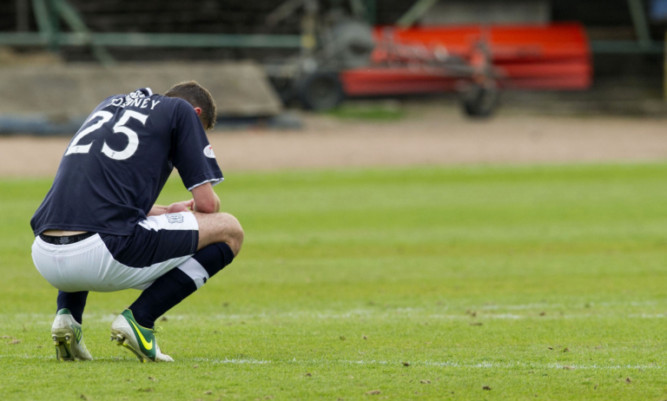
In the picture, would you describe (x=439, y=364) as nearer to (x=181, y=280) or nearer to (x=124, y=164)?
(x=181, y=280)

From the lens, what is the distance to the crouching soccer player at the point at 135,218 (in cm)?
556

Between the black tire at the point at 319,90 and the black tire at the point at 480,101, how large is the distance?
3133 mm

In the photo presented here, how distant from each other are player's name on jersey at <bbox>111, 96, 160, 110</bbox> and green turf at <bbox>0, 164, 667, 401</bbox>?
1.19 meters

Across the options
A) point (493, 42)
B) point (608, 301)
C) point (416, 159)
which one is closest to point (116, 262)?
point (608, 301)

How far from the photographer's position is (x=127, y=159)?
5.63 metres

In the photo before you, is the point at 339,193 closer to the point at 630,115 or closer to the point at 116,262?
the point at 116,262

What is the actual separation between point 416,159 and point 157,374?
16163 mm

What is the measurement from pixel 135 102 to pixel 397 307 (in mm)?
2946

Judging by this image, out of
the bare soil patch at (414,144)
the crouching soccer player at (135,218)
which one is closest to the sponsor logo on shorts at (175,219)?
the crouching soccer player at (135,218)

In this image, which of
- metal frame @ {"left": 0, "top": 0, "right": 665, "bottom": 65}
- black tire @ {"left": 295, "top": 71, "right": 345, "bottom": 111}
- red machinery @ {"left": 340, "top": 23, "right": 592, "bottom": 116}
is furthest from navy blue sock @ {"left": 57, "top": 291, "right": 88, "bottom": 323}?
metal frame @ {"left": 0, "top": 0, "right": 665, "bottom": 65}

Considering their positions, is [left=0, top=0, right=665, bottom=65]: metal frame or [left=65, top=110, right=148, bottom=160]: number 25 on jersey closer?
[left=65, top=110, right=148, bottom=160]: number 25 on jersey

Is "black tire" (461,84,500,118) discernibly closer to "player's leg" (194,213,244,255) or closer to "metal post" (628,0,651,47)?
"metal post" (628,0,651,47)

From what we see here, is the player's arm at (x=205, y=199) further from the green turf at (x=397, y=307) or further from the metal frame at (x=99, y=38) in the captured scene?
the metal frame at (x=99, y=38)

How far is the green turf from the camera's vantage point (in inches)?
213
